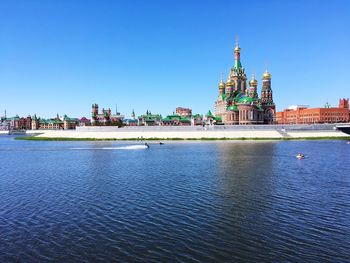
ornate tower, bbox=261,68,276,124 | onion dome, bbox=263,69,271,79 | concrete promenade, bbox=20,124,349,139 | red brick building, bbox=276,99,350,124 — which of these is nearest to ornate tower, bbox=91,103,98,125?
concrete promenade, bbox=20,124,349,139

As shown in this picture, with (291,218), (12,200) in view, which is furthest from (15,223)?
(291,218)

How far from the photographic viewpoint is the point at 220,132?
10131 centimetres

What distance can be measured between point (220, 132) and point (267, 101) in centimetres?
4207

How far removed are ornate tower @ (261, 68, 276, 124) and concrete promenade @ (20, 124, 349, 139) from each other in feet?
88.5

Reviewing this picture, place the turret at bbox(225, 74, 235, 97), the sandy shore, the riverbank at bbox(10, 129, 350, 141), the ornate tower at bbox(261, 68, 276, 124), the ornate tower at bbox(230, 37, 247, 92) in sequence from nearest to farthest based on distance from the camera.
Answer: the riverbank at bbox(10, 129, 350, 141)
the sandy shore
the ornate tower at bbox(261, 68, 276, 124)
the turret at bbox(225, 74, 235, 97)
the ornate tower at bbox(230, 37, 247, 92)

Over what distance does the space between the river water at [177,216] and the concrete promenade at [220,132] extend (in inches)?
2585

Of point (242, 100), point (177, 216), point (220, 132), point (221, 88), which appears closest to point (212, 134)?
point (220, 132)

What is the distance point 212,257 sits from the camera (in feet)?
43.1

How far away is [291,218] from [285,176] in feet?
45.8

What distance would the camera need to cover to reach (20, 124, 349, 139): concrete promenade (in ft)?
325

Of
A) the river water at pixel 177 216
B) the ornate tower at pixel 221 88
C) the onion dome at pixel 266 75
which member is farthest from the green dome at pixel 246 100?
the river water at pixel 177 216

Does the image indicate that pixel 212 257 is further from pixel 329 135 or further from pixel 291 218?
pixel 329 135

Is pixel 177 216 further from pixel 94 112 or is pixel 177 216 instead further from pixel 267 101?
pixel 94 112

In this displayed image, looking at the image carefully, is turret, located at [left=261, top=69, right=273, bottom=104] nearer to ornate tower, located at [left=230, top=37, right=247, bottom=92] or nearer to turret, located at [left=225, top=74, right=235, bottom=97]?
ornate tower, located at [left=230, top=37, right=247, bottom=92]
